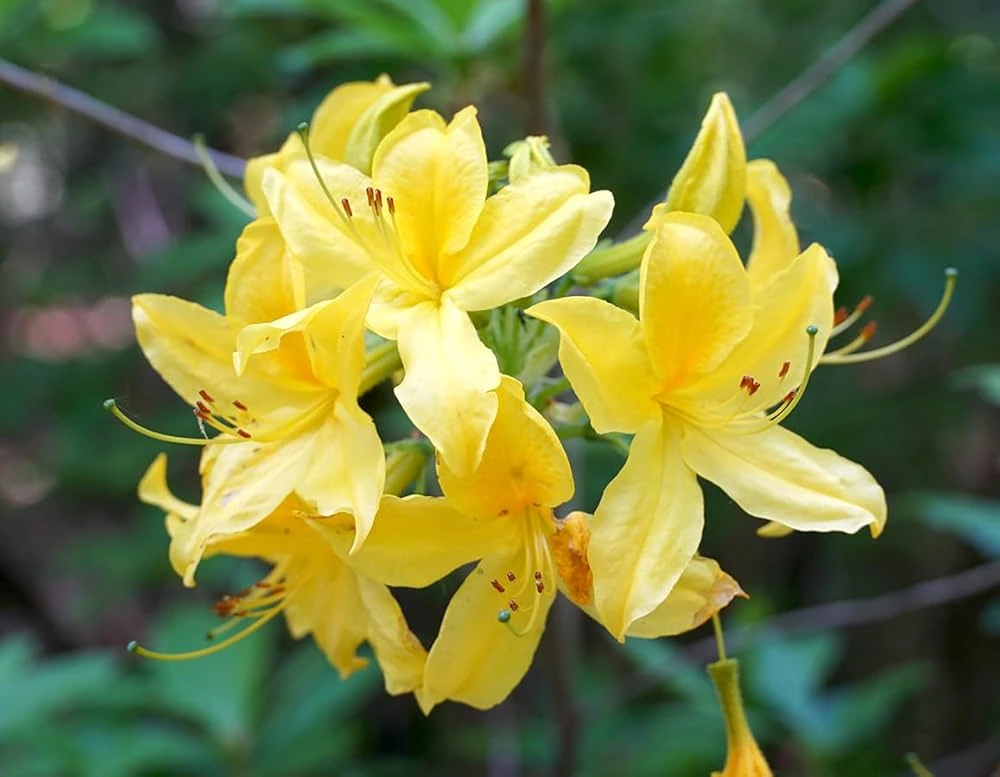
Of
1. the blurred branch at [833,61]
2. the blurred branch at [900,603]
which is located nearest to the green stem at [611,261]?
the blurred branch at [833,61]

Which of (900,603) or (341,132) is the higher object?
(341,132)

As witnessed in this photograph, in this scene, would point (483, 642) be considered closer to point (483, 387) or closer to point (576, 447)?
point (483, 387)

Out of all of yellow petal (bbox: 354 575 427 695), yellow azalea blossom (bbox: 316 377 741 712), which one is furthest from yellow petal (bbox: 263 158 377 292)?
yellow petal (bbox: 354 575 427 695)

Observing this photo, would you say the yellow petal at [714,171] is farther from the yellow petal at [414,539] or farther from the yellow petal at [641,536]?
the yellow petal at [414,539]

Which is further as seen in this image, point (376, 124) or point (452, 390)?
point (376, 124)

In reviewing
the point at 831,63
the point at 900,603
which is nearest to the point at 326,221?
the point at 831,63

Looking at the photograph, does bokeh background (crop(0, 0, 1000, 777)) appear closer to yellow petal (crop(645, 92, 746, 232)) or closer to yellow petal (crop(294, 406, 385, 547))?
yellow petal (crop(645, 92, 746, 232))

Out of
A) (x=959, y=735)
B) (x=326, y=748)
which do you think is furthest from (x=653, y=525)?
(x=959, y=735)

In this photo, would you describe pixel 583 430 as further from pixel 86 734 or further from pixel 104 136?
pixel 104 136
